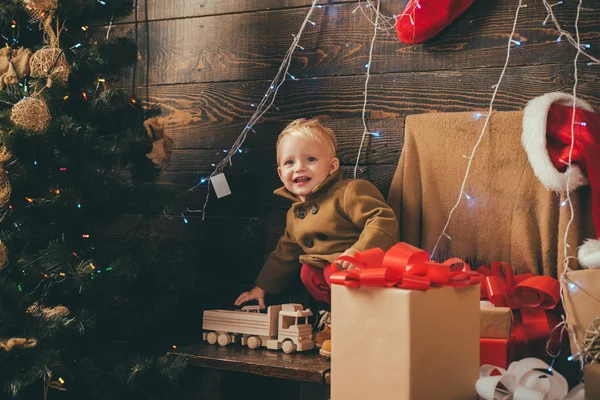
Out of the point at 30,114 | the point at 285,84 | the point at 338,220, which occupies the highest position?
the point at 285,84

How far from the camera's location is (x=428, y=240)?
71.6 inches

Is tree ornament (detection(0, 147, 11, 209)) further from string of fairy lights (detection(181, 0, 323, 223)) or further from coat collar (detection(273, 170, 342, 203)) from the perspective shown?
coat collar (detection(273, 170, 342, 203))

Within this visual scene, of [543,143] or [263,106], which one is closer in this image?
[543,143]

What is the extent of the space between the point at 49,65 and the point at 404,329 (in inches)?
45.5

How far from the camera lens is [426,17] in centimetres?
185

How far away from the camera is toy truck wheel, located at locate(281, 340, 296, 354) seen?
176cm

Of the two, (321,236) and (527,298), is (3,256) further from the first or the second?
(527,298)

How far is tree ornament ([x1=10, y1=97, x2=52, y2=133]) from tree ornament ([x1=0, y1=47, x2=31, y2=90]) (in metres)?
0.22

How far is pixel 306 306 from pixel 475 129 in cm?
71

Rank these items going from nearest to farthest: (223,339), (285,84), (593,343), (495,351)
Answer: (593,343), (495,351), (223,339), (285,84)

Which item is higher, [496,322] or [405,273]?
[405,273]

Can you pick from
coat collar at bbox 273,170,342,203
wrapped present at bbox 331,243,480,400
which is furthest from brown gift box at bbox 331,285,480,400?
coat collar at bbox 273,170,342,203

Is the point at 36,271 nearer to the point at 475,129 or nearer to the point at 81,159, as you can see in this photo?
the point at 81,159

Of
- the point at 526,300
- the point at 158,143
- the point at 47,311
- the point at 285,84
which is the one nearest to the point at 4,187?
the point at 47,311
